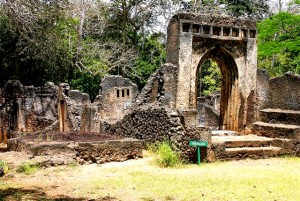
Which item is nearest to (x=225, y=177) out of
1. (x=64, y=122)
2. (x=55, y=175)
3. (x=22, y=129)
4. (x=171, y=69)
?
(x=55, y=175)

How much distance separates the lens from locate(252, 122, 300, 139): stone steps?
1307 cm

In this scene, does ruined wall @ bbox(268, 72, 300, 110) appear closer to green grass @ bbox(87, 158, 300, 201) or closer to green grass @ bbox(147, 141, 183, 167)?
green grass @ bbox(87, 158, 300, 201)

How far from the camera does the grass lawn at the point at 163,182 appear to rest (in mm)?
7531

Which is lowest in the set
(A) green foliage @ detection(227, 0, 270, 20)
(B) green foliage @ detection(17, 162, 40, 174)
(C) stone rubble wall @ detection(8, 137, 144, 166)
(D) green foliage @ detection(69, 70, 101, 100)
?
(B) green foliage @ detection(17, 162, 40, 174)

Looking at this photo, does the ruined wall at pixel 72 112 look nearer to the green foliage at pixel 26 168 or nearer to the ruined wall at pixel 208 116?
the ruined wall at pixel 208 116

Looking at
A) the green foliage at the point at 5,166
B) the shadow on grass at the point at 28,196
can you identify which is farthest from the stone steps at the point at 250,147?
the green foliage at the point at 5,166

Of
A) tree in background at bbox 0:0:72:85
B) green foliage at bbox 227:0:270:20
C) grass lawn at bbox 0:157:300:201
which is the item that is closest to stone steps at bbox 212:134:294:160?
grass lawn at bbox 0:157:300:201

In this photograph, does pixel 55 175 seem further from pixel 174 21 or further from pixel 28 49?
pixel 28 49

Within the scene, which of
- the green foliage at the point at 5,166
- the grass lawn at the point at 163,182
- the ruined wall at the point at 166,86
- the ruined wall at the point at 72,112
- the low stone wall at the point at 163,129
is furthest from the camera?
the ruined wall at the point at 72,112

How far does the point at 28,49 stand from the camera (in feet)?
72.7

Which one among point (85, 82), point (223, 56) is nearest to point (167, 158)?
point (223, 56)

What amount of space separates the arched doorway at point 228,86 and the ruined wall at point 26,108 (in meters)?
7.66

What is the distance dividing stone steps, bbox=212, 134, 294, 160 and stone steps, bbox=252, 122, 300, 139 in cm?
30

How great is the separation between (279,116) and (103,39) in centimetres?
2027
